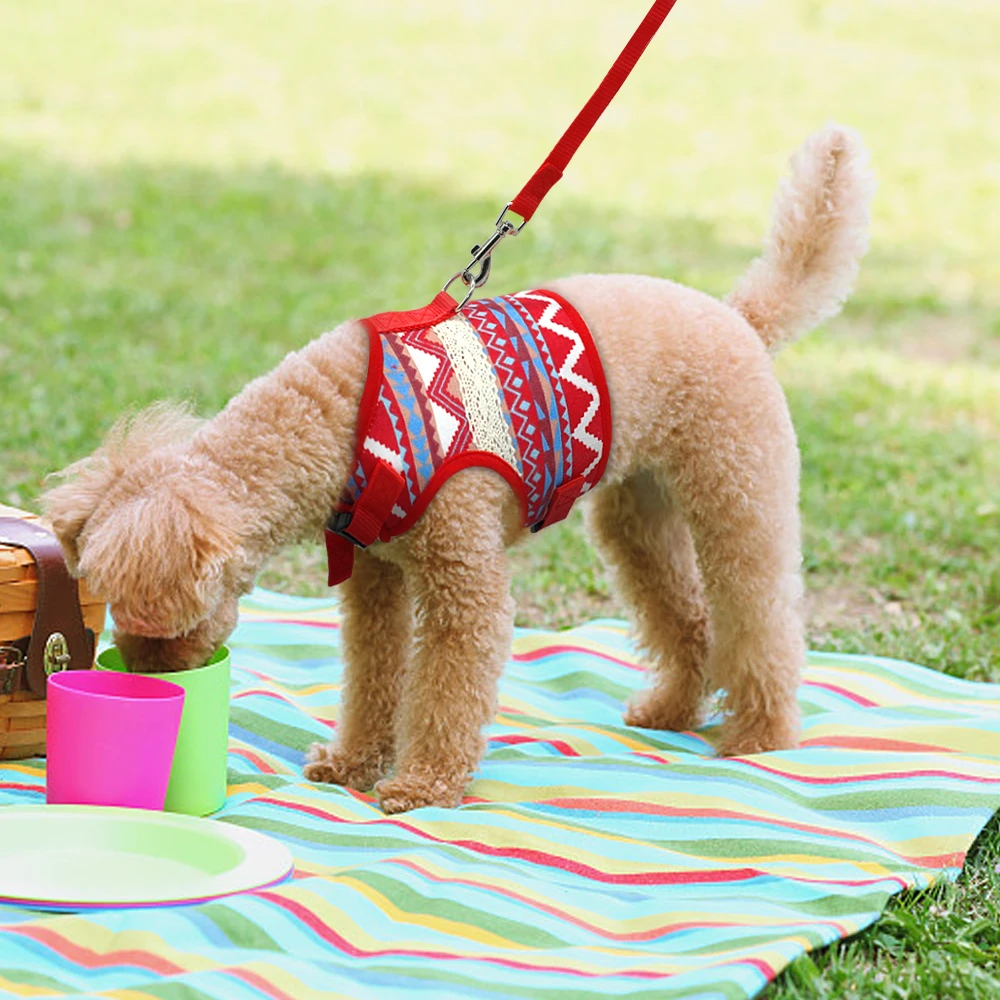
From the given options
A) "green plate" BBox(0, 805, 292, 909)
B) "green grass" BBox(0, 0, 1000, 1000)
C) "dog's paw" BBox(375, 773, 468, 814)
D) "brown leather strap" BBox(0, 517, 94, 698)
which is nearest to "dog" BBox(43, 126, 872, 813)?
"dog's paw" BBox(375, 773, 468, 814)

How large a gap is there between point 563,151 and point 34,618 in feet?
5.20

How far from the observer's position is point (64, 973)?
7.86 feet

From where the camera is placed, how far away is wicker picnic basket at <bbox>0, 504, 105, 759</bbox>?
10.5 ft

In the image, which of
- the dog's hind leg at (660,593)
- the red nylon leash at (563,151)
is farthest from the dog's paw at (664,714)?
the red nylon leash at (563,151)

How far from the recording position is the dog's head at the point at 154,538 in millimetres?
2719

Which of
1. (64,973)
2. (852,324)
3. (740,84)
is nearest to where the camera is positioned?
(64,973)

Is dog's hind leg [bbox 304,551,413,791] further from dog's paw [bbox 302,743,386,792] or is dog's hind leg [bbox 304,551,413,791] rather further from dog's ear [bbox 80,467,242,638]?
dog's ear [bbox 80,467,242,638]

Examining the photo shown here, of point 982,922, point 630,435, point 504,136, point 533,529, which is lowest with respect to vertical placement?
point 982,922

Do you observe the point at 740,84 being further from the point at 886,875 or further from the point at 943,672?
the point at 886,875

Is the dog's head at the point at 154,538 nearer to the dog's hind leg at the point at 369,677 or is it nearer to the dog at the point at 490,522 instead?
the dog at the point at 490,522

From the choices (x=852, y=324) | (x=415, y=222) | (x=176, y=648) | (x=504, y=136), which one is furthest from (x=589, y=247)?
(x=176, y=648)

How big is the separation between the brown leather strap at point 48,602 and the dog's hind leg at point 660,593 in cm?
134

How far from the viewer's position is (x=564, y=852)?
301cm

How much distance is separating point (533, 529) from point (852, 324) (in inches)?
206
